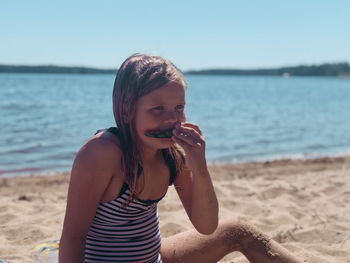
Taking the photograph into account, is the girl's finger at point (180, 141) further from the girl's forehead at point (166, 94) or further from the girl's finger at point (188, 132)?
the girl's forehead at point (166, 94)

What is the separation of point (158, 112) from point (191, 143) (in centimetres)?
21

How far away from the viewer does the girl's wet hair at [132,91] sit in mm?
1823

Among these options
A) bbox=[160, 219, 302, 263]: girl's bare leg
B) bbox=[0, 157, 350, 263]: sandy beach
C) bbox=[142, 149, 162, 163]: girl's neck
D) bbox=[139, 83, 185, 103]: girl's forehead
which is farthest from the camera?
bbox=[0, 157, 350, 263]: sandy beach

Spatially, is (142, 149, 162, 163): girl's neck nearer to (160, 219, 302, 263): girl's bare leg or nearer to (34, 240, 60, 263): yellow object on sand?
(160, 219, 302, 263): girl's bare leg

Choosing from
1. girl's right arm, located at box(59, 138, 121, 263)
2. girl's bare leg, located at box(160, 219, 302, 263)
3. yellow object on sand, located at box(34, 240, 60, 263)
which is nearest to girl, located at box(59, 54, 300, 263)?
girl's right arm, located at box(59, 138, 121, 263)

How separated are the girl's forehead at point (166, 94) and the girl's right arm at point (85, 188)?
264 mm

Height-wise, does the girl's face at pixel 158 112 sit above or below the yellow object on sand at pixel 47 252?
above

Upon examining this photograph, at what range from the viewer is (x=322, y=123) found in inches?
649

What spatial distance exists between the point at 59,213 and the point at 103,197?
266 cm

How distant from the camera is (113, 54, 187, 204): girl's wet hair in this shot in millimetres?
1823

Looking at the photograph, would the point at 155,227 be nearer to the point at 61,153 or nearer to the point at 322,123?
the point at 61,153

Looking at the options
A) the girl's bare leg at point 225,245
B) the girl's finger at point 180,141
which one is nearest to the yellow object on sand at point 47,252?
the girl's bare leg at point 225,245

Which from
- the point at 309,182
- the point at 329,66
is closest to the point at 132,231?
the point at 309,182

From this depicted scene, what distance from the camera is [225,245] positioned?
95.7 inches
